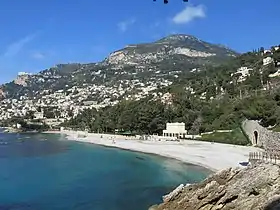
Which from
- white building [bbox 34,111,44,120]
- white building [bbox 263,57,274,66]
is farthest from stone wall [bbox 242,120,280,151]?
white building [bbox 34,111,44,120]

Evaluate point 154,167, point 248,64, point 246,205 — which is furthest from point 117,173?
point 248,64

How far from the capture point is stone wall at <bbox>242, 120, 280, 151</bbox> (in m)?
36.6

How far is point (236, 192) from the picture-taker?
59.1ft

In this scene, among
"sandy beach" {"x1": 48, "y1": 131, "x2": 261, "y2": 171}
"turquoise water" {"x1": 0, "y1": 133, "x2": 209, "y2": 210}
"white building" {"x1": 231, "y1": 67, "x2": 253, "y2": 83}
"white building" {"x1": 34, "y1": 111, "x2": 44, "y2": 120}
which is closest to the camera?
"turquoise water" {"x1": 0, "y1": 133, "x2": 209, "y2": 210}

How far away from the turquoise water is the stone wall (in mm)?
6209

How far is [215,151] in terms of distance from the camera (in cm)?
4638

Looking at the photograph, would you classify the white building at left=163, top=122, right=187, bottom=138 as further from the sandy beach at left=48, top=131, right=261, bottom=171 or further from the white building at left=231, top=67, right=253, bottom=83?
the white building at left=231, top=67, right=253, bottom=83

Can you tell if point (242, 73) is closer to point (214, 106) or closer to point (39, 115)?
point (214, 106)

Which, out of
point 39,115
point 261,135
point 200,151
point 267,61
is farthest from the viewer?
point 39,115

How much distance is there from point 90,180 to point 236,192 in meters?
19.8

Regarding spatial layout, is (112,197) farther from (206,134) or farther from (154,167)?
(206,134)

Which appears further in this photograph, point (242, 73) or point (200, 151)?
point (242, 73)

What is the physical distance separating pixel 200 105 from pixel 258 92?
11065mm

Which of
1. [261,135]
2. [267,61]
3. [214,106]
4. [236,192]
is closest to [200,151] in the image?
[261,135]
